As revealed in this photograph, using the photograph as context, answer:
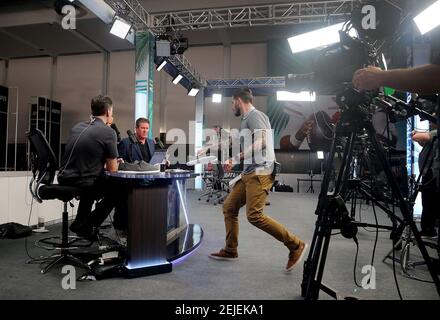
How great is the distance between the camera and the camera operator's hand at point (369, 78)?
1.04 meters

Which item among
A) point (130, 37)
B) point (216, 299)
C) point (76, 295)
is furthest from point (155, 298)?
point (130, 37)

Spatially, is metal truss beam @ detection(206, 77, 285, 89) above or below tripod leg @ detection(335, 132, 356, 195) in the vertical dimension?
above

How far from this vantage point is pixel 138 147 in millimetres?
3658

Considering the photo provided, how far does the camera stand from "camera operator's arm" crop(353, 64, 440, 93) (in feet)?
3.08

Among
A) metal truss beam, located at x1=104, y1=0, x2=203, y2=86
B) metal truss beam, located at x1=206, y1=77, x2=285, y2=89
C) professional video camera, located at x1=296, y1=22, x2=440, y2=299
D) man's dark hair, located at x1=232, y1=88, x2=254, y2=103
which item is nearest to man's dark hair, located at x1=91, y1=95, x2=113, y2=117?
man's dark hair, located at x1=232, y1=88, x2=254, y2=103

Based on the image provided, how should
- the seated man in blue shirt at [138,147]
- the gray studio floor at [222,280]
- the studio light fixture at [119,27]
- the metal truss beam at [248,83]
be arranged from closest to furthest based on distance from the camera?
the gray studio floor at [222,280]
the seated man in blue shirt at [138,147]
the studio light fixture at [119,27]
the metal truss beam at [248,83]

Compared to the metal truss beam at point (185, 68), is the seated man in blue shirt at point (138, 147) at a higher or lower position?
lower

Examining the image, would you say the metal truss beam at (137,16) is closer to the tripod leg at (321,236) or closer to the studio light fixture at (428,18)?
the studio light fixture at (428,18)

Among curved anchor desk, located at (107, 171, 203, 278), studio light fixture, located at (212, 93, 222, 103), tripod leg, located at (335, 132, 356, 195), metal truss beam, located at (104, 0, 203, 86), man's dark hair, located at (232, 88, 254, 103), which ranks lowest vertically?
curved anchor desk, located at (107, 171, 203, 278)

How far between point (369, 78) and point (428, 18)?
174 inches

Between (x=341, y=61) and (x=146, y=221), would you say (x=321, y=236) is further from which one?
(x=146, y=221)

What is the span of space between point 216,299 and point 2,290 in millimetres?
1325

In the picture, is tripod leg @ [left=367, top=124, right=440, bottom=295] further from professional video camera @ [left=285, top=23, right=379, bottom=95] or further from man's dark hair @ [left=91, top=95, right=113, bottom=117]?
man's dark hair @ [left=91, top=95, right=113, bottom=117]

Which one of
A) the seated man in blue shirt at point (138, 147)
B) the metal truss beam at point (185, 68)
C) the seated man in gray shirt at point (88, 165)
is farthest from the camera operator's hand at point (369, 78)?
the metal truss beam at point (185, 68)
